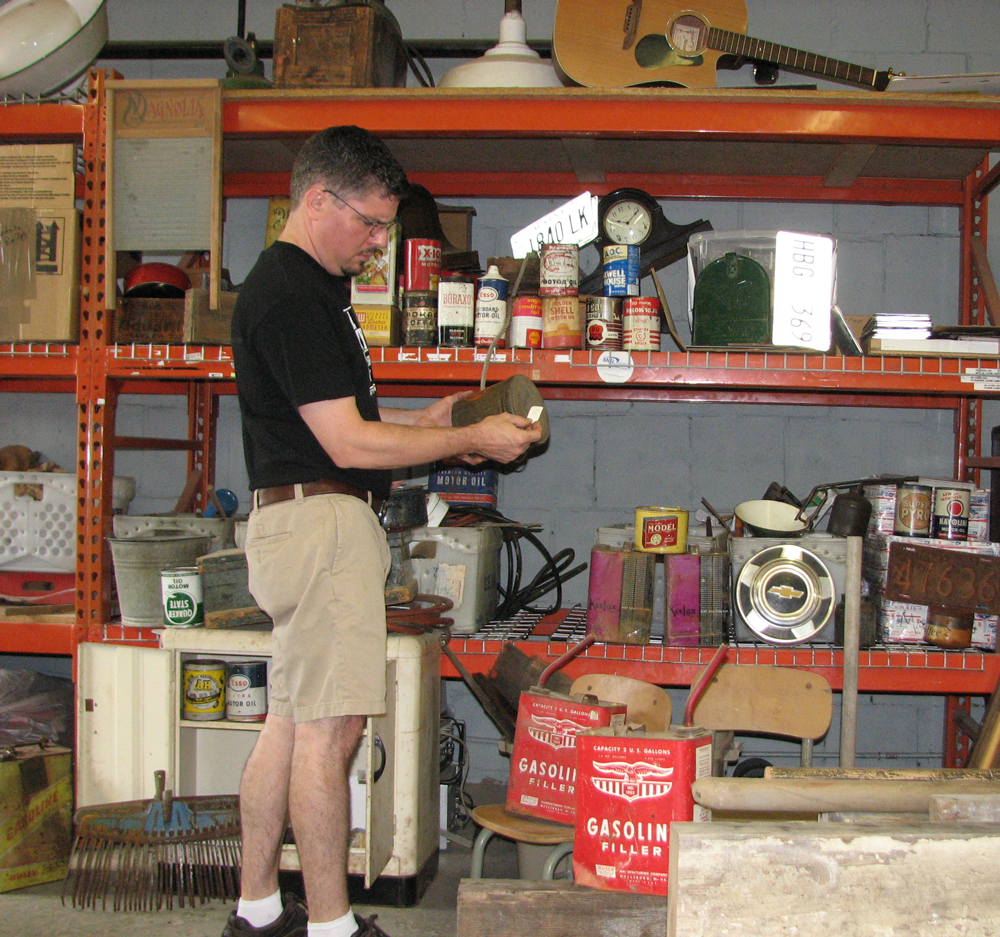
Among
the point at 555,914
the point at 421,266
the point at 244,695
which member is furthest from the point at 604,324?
the point at 555,914

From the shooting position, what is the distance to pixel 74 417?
3299 millimetres

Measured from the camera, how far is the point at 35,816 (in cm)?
234

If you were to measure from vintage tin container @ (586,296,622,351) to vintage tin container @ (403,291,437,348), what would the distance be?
45 cm

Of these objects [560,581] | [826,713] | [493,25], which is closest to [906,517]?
[826,713]

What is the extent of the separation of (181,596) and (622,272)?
59.4 inches

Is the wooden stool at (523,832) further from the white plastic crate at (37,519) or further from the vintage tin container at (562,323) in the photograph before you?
the white plastic crate at (37,519)

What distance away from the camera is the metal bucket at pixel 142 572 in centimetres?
236

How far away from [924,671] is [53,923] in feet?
7.57

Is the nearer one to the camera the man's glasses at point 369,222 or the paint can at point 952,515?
the man's glasses at point 369,222

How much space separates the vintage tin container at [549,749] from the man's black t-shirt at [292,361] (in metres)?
0.66

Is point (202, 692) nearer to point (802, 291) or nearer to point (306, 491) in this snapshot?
point (306, 491)

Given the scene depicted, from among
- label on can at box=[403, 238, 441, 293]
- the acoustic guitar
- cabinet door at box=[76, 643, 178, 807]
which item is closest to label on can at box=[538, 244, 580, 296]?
label on can at box=[403, 238, 441, 293]

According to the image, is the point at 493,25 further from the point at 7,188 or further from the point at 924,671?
the point at 924,671

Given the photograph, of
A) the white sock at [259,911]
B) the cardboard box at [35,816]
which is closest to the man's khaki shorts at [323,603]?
the white sock at [259,911]
